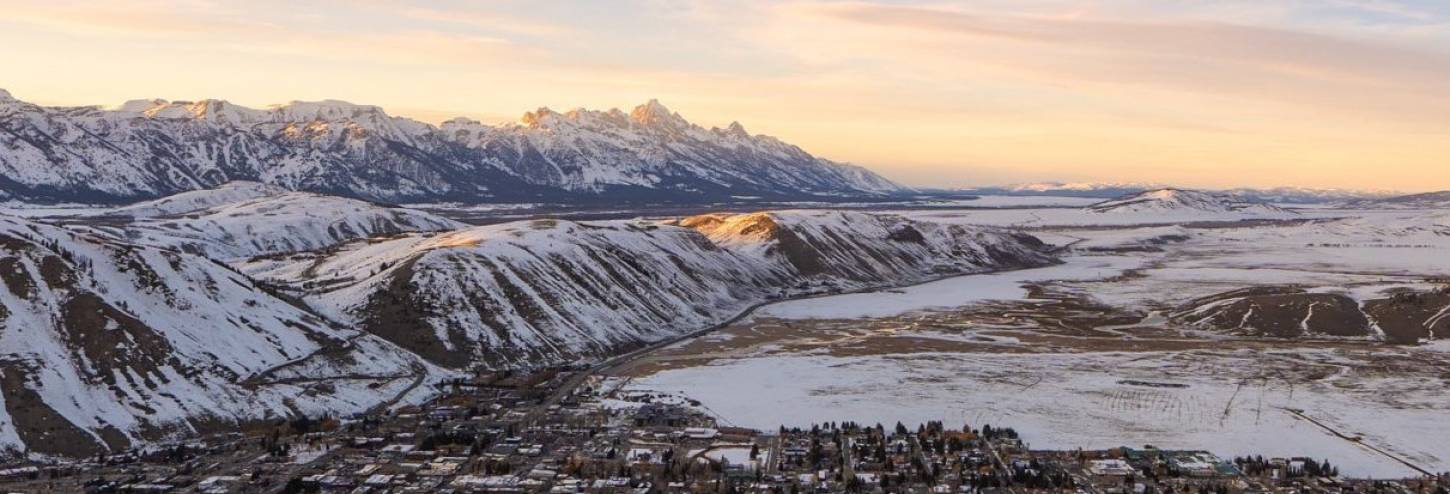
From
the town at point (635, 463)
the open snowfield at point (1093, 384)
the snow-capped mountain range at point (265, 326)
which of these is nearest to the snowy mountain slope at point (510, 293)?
the snow-capped mountain range at point (265, 326)

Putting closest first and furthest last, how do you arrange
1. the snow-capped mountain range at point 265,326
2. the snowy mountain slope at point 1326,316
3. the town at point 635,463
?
the town at point 635,463 < the snow-capped mountain range at point 265,326 < the snowy mountain slope at point 1326,316

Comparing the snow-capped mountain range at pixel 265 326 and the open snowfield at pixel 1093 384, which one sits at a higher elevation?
the snow-capped mountain range at pixel 265 326

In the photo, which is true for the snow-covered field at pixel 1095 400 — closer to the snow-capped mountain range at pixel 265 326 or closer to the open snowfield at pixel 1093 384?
the open snowfield at pixel 1093 384

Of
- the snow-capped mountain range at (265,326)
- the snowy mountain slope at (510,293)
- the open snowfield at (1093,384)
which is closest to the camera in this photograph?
the snow-capped mountain range at (265,326)

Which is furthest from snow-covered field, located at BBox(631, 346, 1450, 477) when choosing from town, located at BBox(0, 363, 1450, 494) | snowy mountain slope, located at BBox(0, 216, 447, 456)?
snowy mountain slope, located at BBox(0, 216, 447, 456)

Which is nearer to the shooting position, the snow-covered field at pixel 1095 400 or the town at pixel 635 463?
the town at pixel 635 463

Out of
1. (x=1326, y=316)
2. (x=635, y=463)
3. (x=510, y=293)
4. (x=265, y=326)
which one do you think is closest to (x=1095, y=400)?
(x=635, y=463)
